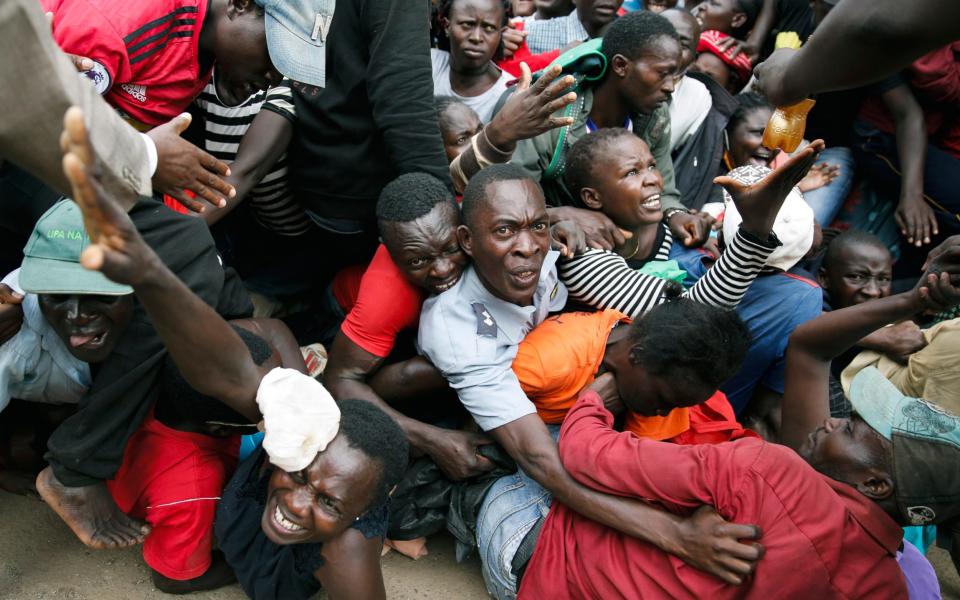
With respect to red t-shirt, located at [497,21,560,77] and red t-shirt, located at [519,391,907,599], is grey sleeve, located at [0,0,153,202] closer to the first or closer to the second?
red t-shirt, located at [519,391,907,599]

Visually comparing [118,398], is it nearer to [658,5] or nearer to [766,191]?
[766,191]

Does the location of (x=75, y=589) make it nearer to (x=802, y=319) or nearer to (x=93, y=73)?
(x=93, y=73)

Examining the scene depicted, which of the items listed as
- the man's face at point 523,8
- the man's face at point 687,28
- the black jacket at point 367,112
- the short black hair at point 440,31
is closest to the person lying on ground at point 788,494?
the black jacket at point 367,112

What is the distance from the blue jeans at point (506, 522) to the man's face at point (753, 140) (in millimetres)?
2481

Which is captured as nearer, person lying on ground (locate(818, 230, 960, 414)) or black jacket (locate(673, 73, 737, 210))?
person lying on ground (locate(818, 230, 960, 414))

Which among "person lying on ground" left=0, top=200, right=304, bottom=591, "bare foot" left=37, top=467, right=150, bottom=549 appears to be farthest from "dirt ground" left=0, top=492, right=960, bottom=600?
"bare foot" left=37, top=467, right=150, bottom=549

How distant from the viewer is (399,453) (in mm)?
2381

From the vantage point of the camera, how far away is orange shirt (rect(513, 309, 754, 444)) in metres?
2.70

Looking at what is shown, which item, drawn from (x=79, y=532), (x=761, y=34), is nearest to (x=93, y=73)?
(x=79, y=532)

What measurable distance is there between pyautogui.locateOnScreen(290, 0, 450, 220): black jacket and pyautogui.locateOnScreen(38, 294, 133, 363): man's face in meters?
0.99

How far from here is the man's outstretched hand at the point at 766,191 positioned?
2551 mm

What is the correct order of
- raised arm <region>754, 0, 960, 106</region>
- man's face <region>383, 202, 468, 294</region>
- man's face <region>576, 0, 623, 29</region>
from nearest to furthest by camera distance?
1. raised arm <region>754, 0, 960, 106</region>
2. man's face <region>383, 202, 468, 294</region>
3. man's face <region>576, 0, 623, 29</region>

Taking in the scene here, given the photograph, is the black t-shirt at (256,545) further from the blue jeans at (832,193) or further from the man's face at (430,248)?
the blue jeans at (832,193)

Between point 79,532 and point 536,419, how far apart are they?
1.57m
